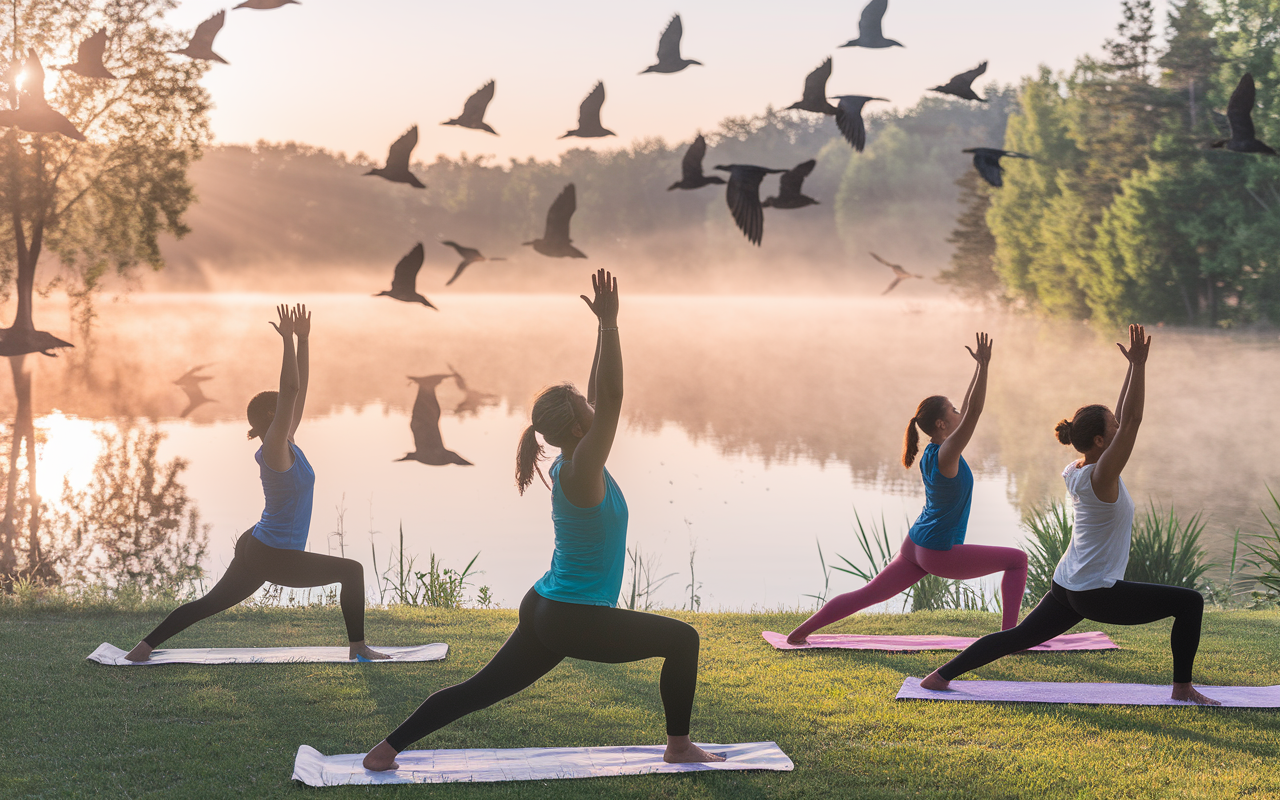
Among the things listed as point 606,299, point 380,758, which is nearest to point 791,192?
point 606,299

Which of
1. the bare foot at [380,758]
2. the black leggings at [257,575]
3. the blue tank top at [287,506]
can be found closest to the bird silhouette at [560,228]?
the blue tank top at [287,506]

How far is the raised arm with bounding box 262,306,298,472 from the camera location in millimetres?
5172

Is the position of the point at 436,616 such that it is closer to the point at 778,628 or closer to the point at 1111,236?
the point at 778,628

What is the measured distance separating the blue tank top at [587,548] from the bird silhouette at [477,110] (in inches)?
124

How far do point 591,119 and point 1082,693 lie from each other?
427cm

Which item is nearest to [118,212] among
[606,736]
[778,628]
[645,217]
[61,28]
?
[61,28]

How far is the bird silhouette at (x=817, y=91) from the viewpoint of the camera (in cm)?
600

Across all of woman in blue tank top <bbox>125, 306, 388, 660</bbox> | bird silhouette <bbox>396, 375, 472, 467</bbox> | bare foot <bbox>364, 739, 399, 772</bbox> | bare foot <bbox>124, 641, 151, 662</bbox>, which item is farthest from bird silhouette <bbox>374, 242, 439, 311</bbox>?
bare foot <bbox>364, 739, 399, 772</bbox>

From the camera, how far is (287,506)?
5.69 m

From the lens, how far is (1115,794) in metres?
4.14

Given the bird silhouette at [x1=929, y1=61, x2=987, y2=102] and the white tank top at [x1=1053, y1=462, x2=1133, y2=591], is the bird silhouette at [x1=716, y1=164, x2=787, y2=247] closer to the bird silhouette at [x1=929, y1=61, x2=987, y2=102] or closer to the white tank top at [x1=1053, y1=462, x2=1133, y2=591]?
the bird silhouette at [x1=929, y1=61, x2=987, y2=102]

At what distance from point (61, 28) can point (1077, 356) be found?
3587 centimetres

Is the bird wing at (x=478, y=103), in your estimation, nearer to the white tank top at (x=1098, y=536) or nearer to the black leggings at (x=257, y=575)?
the black leggings at (x=257, y=575)

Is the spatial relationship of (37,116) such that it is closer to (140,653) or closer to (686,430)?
(140,653)
